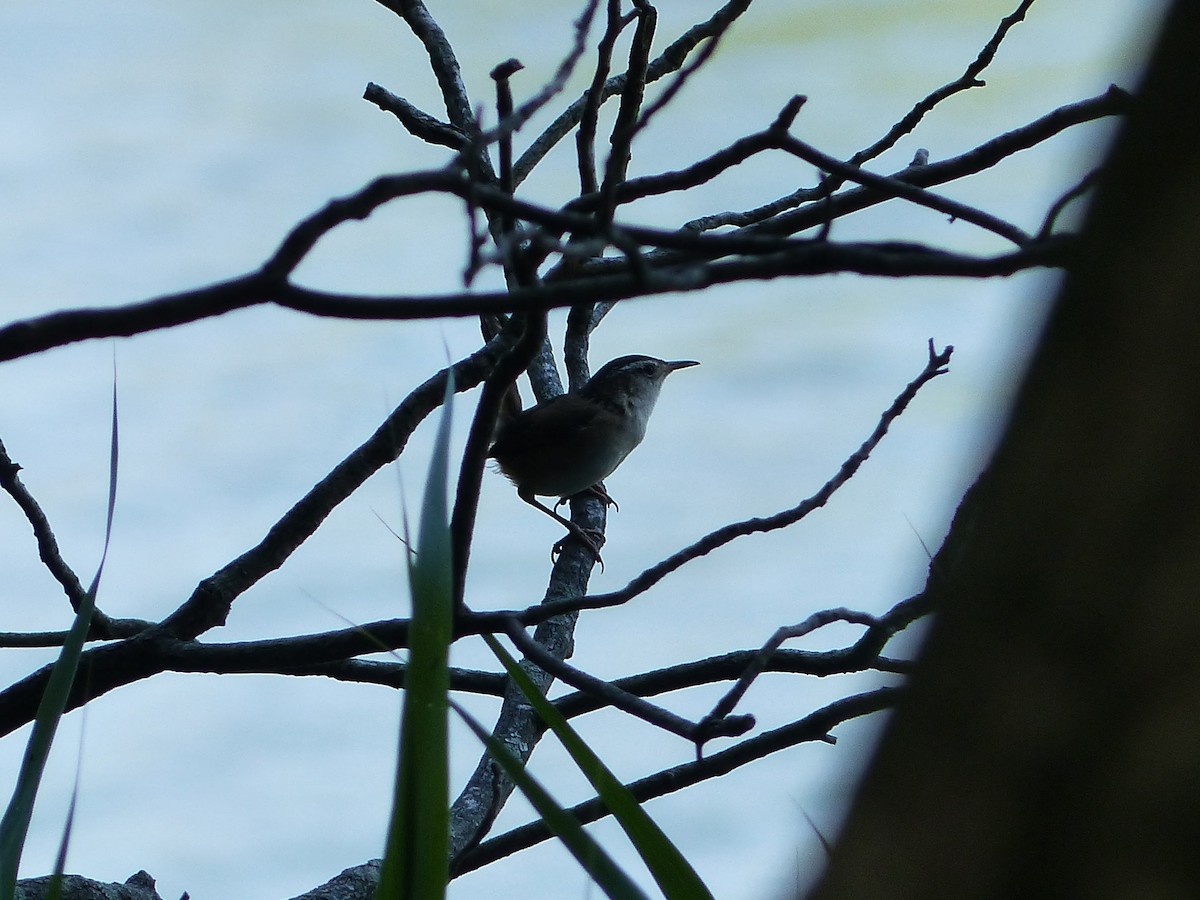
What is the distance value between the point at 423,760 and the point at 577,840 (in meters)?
0.16

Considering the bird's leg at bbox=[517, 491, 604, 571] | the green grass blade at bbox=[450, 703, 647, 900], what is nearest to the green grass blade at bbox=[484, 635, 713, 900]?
the green grass blade at bbox=[450, 703, 647, 900]

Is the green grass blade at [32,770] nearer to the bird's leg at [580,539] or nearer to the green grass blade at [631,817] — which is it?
the green grass blade at [631,817]

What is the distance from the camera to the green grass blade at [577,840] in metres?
1.13

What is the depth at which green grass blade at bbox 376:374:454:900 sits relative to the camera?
3.62 ft

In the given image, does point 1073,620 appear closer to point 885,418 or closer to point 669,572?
point 669,572

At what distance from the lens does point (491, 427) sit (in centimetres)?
156

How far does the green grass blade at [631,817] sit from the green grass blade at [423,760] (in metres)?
0.13

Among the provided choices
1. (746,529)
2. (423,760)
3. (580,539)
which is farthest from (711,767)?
(580,539)

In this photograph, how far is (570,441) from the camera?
514cm

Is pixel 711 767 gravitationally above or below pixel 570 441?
below

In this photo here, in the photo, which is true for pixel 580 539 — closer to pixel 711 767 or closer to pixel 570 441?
pixel 570 441

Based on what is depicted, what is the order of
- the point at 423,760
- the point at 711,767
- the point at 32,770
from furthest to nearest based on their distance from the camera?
the point at 711,767 < the point at 32,770 < the point at 423,760

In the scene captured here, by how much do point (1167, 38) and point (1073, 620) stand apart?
29 cm

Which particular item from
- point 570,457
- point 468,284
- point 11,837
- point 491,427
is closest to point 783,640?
point 491,427
